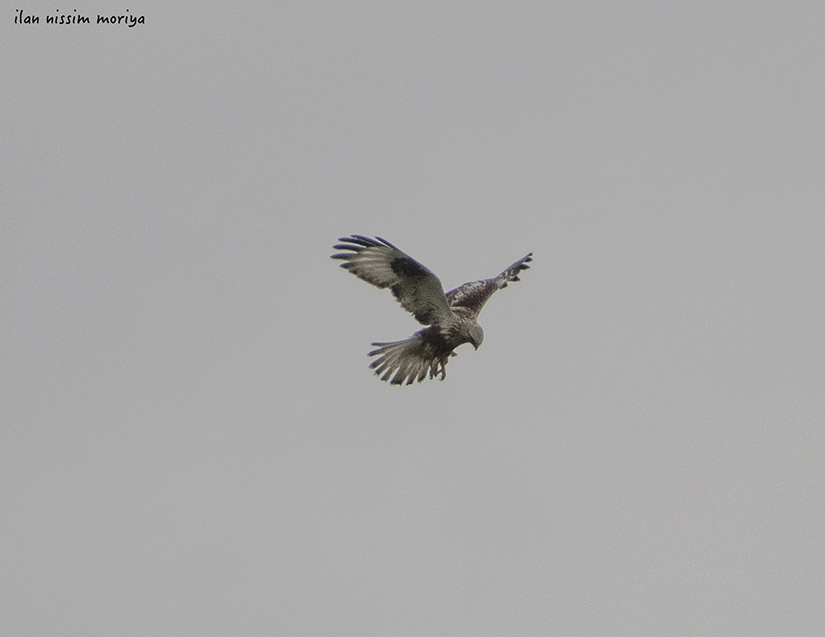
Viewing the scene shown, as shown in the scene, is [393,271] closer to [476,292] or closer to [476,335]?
[476,335]

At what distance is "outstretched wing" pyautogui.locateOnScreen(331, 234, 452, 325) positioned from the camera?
12047mm

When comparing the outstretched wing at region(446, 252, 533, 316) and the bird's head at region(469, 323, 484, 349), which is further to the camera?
the outstretched wing at region(446, 252, 533, 316)

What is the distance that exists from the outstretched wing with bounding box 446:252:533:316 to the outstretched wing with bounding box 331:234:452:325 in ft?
3.38

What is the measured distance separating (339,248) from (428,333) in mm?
1589

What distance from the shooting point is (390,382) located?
13453 mm

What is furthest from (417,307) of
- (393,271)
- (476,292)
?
(476,292)

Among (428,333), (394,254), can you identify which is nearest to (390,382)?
(428,333)

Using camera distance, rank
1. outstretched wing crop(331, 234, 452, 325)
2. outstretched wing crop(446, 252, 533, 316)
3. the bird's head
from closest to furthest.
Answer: outstretched wing crop(331, 234, 452, 325), the bird's head, outstretched wing crop(446, 252, 533, 316)

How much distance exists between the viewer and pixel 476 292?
14406 millimetres

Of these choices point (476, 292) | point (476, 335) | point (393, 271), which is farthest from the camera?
point (476, 292)

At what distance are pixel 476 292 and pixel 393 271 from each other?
2.39 m

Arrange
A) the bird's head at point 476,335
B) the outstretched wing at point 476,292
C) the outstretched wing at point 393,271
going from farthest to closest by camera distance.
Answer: the outstretched wing at point 476,292 < the bird's head at point 476,335 < the outstretched wing at point 393,271

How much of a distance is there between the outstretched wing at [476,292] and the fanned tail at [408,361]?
67 cm

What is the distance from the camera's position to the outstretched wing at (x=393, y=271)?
39.5 ft
